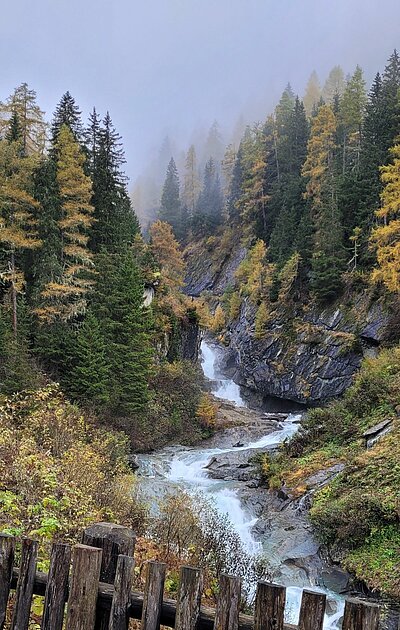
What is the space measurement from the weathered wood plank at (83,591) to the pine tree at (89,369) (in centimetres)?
1858

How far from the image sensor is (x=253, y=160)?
59.8 m

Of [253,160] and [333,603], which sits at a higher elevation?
[253,160]

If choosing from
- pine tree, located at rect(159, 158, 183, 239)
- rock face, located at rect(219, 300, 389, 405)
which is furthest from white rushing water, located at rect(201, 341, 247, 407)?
pine tree, located at rect(159, 158, 183, 239)

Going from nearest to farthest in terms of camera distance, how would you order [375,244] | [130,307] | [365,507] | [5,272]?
1. [365,507]
2. [5,272]
3. [130,307]
4. [375,244]

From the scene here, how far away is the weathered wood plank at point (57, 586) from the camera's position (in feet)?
9.59

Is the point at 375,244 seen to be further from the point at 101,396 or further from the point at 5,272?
the point at 5,272

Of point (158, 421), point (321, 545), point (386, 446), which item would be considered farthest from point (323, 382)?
point (321, 545)

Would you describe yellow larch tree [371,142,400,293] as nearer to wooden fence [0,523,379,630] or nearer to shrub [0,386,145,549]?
shrub [0,386,145,549]

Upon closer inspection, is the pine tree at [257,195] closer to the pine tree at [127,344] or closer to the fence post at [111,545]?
the pine tree at [127,344]

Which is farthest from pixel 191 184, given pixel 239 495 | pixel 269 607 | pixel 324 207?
pixel 269 607

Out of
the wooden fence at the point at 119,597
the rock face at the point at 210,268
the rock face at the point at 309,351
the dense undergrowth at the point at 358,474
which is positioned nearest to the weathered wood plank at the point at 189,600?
the wooden fence at the point at 119,597

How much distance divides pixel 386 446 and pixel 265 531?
Result: 4.60 metres

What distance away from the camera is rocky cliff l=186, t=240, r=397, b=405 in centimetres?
3112

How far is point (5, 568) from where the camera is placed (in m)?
3.12
